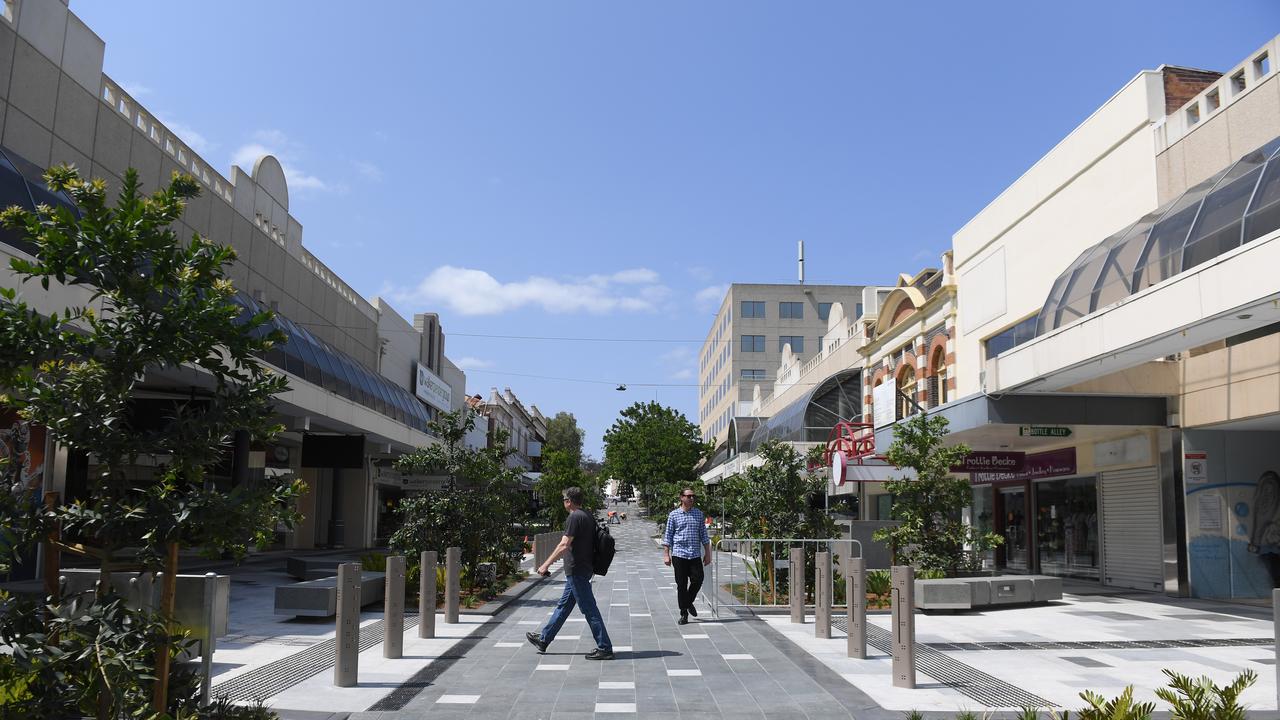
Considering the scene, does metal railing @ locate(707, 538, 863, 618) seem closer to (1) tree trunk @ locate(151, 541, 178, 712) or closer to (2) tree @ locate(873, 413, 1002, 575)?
(2) tree @ locate(873, 413, 1002, 575)

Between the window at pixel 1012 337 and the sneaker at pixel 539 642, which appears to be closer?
the sneaker at pixel 539 642

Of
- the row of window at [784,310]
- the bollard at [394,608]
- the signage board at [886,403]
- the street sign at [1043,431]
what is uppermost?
the row of window at [784,310]

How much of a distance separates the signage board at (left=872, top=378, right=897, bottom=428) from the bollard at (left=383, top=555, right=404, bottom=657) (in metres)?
17.7

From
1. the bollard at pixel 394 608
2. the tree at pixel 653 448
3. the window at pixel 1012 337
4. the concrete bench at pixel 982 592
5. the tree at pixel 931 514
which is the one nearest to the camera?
the bollard at pixel 394 608

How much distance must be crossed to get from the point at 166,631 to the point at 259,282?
68.7 ft

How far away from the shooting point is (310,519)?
34.9 m

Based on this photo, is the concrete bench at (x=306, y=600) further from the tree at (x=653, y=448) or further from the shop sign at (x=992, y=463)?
the tree at (x=653, y=448)

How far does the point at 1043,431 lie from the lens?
712 inches

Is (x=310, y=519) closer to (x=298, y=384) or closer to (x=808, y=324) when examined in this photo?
(x=298, y=384)

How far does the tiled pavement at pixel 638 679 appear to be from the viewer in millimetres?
7348

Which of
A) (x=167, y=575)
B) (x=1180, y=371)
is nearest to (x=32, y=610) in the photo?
(x=167, y=575)

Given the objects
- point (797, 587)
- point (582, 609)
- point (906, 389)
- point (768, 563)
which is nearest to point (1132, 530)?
point (768, 563)

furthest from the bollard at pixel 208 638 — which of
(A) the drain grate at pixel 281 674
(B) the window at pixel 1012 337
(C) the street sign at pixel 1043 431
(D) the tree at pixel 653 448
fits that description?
(D) the tree at pixel 653 448

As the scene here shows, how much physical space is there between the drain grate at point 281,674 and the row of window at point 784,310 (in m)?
69.2
